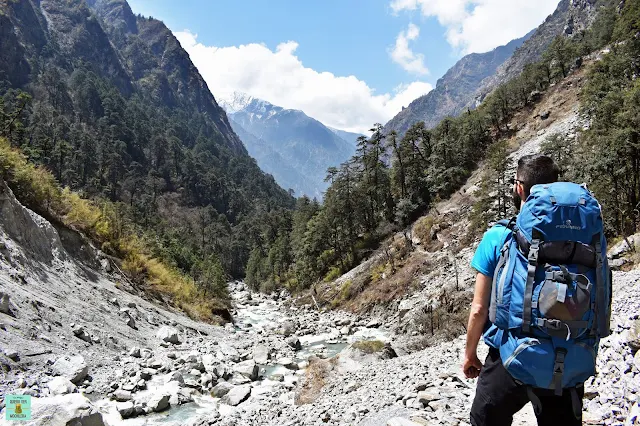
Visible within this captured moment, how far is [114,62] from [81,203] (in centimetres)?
20814

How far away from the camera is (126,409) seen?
351 inches

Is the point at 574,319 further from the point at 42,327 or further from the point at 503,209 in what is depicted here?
the point at 503,209

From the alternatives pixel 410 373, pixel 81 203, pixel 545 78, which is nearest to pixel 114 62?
pixel 545 78

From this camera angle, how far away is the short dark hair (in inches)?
123

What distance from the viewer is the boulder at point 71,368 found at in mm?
9073

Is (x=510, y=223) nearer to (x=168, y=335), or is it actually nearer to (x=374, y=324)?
(x=168, y=335)

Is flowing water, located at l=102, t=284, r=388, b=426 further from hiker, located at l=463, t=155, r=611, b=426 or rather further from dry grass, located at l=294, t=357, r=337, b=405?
hiker, located at l=463, t=155, r=611, b=426

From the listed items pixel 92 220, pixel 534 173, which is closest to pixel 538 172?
pixel 534 173

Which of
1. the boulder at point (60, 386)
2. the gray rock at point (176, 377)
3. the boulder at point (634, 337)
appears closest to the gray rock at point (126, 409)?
the boulder at point (60, 386)

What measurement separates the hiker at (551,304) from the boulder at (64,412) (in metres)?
6.27

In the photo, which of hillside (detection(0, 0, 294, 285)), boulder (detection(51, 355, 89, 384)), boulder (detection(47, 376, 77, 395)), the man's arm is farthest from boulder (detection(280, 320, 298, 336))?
hillside (detection(0, 0, 294, 285))

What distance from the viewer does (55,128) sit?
332 ft

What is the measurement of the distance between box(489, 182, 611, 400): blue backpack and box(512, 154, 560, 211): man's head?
342 mm

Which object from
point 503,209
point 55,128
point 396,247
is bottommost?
point 396,247
